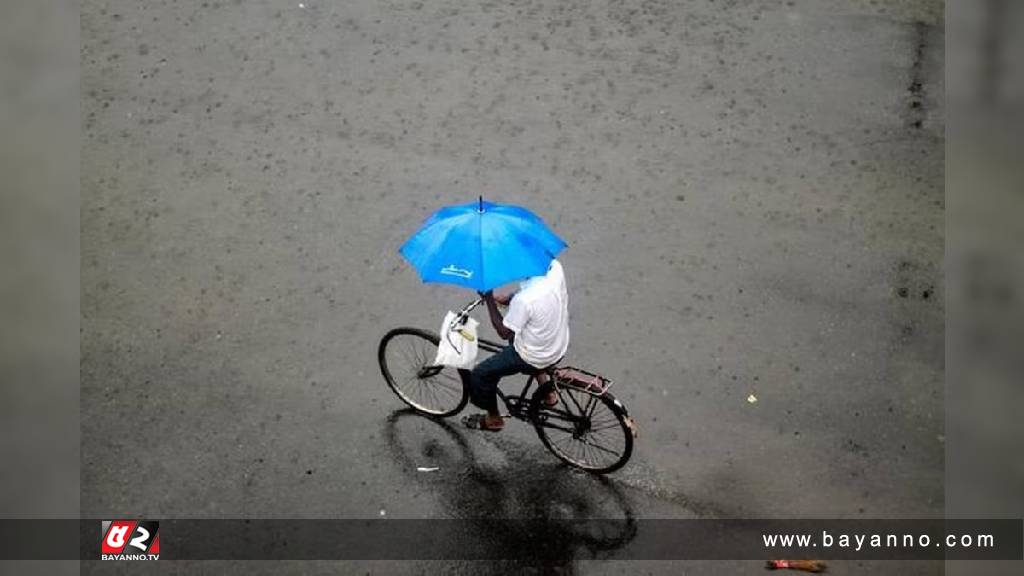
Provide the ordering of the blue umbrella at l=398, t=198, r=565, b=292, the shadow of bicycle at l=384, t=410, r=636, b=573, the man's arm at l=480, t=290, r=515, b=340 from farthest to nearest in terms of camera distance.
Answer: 1. the shadow of bicycle at l=384, t=410, r=636, b=573
2. the man's arm at l=480, t=290, r=515, b=340
3. the blue umbrella at l=398, t=198, r=565, b=292

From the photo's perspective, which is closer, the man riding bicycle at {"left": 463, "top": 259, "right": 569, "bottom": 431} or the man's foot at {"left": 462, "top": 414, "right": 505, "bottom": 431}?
the man riding bicycle at {"left": 463, "top": 259, "right": 569, "bottom": 431}

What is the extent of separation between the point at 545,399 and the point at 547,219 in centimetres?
209

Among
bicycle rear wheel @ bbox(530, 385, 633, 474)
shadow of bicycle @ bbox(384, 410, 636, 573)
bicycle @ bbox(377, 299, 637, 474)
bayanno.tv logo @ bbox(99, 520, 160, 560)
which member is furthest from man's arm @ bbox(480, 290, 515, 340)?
bayanno.tv logo @ bbox(99, 520, 160, 560)

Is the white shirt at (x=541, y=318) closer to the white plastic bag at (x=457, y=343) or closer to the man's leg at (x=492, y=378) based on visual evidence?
the man's leg at (x=492, y=378)

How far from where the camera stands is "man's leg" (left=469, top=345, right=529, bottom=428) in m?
5.93

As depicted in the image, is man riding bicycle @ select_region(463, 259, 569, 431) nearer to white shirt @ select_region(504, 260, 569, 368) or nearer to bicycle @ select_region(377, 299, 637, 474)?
white shirt @ select_region(504, 260, 569, 368)

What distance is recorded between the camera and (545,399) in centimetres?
616

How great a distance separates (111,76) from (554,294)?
5.47 meters

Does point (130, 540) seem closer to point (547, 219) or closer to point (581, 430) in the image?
point (581, 430)

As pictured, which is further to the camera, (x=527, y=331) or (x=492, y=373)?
(x=492, y=373)

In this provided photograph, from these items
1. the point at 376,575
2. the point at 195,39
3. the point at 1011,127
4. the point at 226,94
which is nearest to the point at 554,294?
the point at 376,575

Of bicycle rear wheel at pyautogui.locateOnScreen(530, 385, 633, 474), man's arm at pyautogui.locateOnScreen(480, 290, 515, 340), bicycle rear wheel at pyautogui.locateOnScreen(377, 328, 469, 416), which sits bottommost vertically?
bicycle rear wheel at pyautogui.locateOnScreen(530, 385, 633, 474)

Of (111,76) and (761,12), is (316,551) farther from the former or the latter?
(761,12)

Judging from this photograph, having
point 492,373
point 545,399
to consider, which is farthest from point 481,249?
point 545,399
